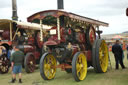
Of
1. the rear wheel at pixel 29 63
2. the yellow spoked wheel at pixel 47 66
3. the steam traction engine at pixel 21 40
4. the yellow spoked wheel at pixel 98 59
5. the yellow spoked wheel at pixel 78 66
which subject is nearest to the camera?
the yellow spoked wheel at pixel 78 66

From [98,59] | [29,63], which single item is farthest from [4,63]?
[98,59]

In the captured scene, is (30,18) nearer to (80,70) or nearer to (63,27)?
(63,27)

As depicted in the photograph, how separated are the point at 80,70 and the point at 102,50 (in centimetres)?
198

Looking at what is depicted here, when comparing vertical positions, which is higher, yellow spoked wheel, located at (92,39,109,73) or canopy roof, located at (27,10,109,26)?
canopy roof, located at (27,10,109,26)

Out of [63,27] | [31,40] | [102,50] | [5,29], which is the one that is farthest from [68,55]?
[5,29]

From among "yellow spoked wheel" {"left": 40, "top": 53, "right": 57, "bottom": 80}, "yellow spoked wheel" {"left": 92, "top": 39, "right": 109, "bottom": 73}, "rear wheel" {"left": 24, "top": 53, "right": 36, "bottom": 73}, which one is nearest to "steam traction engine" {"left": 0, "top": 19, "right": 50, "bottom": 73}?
"rear wheel" {"left": 24, "top": 53, "right": 36, "bottom": 73}

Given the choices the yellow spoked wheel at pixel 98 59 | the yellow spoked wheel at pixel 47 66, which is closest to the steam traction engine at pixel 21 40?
the yellow spoked wheel at pixel 47 66

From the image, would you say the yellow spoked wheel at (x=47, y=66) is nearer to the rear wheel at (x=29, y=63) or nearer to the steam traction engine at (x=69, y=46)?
the steam traction engine at (x=69, y=46)

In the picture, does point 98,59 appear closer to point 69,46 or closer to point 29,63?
point 69,46

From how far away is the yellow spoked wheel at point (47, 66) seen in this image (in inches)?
249

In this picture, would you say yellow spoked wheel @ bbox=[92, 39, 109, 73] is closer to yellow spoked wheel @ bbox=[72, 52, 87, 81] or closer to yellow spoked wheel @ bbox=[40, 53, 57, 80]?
yellow spoked wheel @ bbox=[72, 52, 87, 81]

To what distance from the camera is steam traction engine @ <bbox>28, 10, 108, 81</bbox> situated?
20.9 feet

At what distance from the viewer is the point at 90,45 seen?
7.91m

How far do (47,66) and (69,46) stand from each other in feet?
3.02
